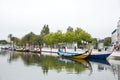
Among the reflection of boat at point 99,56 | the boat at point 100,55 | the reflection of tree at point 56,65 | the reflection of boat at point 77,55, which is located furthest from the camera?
the reflection of boat at point 77,55

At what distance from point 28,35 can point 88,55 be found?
79645 millimetres

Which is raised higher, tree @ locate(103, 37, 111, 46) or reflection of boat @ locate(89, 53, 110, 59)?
tree @ locate(103, 37, 111, 46)

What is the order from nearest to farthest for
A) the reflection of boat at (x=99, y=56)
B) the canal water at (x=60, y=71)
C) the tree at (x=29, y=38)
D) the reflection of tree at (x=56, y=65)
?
the canal water at (x=60, y=71)
the reflection of tree at (x=56, y=65)
the reflection of boat at (x=99, y=56)
the tree at (x=29, y=38)

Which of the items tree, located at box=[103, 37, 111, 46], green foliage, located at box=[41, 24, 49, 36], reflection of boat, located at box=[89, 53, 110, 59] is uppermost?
green foliage, located at box=[41, 24, 49, 36]

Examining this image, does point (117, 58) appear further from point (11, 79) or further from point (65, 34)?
point (65, 34)

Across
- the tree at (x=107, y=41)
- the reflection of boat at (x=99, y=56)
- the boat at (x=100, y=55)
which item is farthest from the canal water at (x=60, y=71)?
the tree at (x=107, y=41)

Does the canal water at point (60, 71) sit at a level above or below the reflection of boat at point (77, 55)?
below

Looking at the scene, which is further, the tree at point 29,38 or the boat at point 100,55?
the tree at point 29,38

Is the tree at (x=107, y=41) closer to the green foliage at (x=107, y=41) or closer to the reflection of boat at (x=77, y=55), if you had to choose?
the green foliage at (x=107, y=41)

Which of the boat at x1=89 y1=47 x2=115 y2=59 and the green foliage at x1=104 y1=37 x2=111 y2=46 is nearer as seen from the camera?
the boat at x1=89 y1=47 x2=115 y2=59

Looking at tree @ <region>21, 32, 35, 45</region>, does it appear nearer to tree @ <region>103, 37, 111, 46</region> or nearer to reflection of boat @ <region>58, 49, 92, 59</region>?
tree @ <region>103, 37, 111, 46</region>

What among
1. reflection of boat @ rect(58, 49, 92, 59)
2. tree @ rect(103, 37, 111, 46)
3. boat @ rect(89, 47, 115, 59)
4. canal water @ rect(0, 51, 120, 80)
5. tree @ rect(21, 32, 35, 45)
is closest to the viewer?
canal water @ rect(0, 51, 120, 80)

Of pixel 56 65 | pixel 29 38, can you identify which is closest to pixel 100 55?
pixel 56 65

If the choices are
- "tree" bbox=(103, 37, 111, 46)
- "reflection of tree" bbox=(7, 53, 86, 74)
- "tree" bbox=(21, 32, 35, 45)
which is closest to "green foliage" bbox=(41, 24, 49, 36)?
"tree" bbox=(21, 32, 35, 45)
